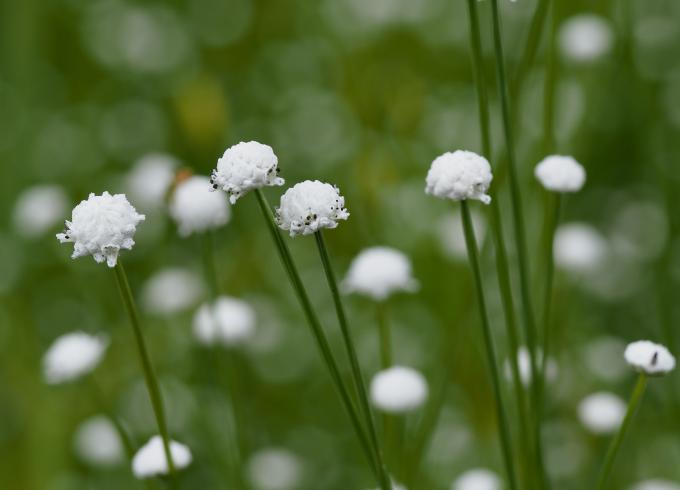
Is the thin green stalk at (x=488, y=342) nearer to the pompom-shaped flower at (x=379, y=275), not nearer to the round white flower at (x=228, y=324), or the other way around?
the pompom-shaped flower at (x=379, y=275)

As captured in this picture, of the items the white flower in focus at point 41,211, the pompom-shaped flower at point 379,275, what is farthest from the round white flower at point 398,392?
the white flower in focus at point 41,211

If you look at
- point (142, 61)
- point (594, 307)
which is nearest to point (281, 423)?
point (594, 307)

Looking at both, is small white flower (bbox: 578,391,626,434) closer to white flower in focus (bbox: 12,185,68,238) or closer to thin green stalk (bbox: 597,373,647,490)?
thin green stalk (bbox: 597,373,647,490)

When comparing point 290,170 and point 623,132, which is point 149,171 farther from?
point 623,132

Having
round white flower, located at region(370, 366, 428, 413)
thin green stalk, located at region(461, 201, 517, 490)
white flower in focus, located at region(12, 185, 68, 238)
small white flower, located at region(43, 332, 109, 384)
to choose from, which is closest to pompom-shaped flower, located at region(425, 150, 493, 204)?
thin green stalk, located at region(461, 201, 517, 490)

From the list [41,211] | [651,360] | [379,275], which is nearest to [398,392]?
[379,275]

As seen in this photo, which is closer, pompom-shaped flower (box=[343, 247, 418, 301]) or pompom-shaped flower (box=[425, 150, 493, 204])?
pompom-shaped flower (box=[425, 150, 493, 204])
